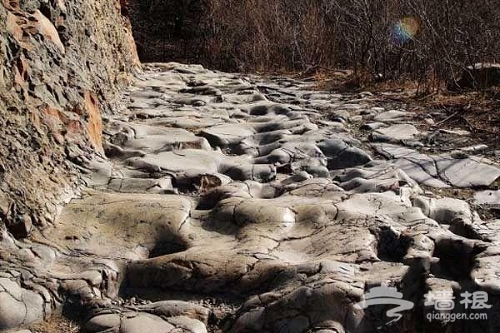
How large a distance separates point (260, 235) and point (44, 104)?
109 cm

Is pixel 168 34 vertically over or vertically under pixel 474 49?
under

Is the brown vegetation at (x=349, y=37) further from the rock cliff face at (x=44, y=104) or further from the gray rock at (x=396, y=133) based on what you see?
the rock cliff face at (x=44, y=104)

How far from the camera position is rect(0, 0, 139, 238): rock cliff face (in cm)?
224

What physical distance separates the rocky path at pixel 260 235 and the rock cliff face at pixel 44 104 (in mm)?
90

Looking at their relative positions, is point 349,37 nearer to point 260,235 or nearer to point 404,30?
point 404,30

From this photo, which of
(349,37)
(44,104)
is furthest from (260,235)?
(349,37)

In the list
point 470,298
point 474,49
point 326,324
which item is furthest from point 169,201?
point 474,49

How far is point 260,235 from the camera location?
7.45 ft

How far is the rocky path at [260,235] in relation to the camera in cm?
181

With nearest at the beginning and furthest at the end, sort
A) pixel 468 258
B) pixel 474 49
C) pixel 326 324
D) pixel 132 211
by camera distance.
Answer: pixel 326 324 < pixel 468 258 < pixel 132 211 < pixel 474 49

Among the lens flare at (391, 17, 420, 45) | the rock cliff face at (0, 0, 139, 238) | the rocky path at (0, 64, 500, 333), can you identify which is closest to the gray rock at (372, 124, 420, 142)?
the rocky path at (0, 64, 500, 333)

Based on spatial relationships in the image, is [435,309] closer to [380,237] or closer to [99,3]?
[380,237]

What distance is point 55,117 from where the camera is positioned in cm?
274

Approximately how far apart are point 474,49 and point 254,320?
12.8 ft
